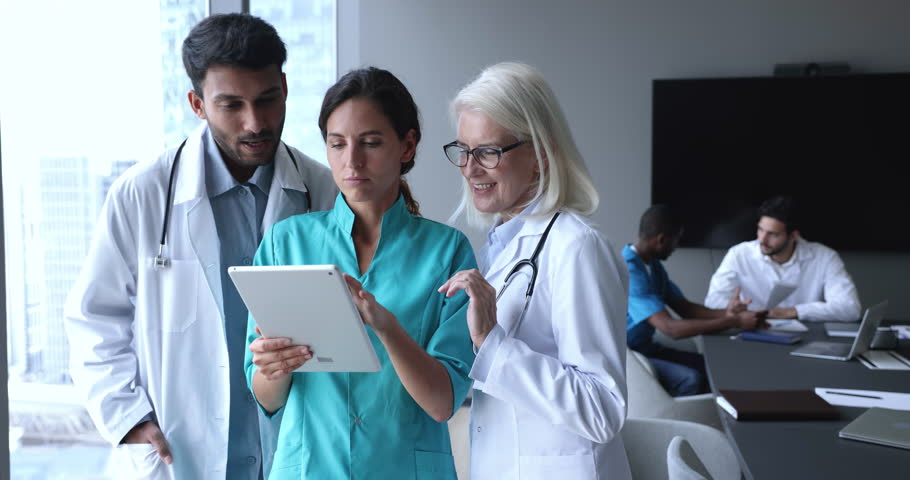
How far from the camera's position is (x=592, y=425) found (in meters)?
1.43

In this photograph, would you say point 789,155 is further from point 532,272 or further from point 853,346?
point 532,272

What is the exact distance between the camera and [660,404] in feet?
10.4

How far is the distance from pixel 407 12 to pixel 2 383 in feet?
16.0

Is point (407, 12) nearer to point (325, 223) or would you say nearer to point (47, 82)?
point (47, 82)

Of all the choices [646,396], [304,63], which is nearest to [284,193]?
[646,396]

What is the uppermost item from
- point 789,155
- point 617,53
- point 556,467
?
point 617,53

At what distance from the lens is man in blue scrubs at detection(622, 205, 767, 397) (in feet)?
12.6

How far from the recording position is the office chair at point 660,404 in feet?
10.4

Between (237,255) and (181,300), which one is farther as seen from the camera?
(237,255)

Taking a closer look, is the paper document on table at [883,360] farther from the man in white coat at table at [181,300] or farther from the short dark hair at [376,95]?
the man in white coat at table at [181,300]

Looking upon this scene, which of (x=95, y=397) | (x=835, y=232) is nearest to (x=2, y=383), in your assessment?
(x=95, y=397)

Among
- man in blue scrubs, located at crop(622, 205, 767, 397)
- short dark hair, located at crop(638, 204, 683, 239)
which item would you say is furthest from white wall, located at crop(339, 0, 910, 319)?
short dark hair, located at crop(638, 204, 683, 239)

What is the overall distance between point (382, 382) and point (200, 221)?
2.15 ft

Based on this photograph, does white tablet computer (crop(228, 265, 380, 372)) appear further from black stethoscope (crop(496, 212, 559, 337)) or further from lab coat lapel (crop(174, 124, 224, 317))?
lab coat lapel (crop(174, 124, 224, 317))
